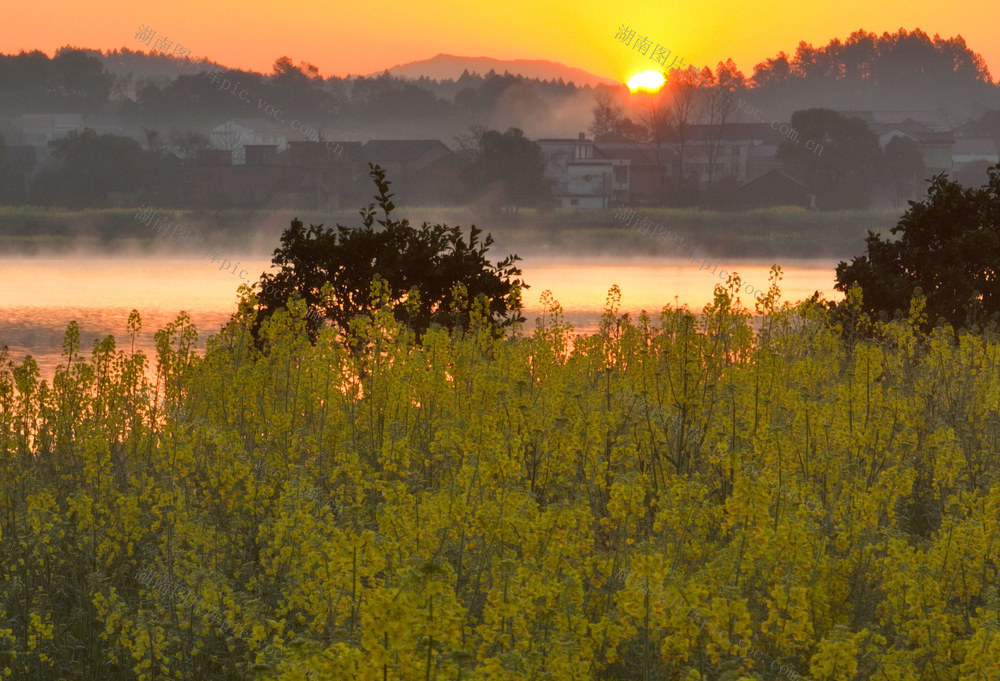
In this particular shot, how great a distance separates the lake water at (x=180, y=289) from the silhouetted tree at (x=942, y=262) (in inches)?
324

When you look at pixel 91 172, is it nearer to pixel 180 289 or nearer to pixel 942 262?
pixel 180 289

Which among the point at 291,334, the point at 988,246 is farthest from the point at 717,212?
the point at 291,334

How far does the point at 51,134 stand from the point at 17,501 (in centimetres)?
11468

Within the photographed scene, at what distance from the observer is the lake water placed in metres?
26.3

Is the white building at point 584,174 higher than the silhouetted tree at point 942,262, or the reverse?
the white building at point 584,174

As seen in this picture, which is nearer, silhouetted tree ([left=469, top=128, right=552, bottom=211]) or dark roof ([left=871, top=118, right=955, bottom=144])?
silhouetted tree ([left=469, top=128, right=552, bottom=211])

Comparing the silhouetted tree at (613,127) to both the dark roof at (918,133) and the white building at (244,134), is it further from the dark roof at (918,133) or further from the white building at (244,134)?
the white building at (244,134)

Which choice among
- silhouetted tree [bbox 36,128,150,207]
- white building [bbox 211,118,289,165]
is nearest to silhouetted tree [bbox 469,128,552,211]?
silhouetted tree [bbox 36,128,150,207]

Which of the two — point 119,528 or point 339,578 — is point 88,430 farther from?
point 339,578

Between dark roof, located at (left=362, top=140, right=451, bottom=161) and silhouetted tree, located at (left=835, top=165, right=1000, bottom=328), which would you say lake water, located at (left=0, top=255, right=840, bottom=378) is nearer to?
silhouetted tree, located at (left=835, top=165, right=1000, bottom=328)

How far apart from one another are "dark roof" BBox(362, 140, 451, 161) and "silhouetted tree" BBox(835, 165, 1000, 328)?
219 feet

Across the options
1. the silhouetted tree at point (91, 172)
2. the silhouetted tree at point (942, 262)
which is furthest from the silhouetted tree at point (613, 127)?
the silhouetted tree at point (942, 262)

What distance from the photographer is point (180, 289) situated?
121 ft

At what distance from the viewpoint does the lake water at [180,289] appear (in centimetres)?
2628
